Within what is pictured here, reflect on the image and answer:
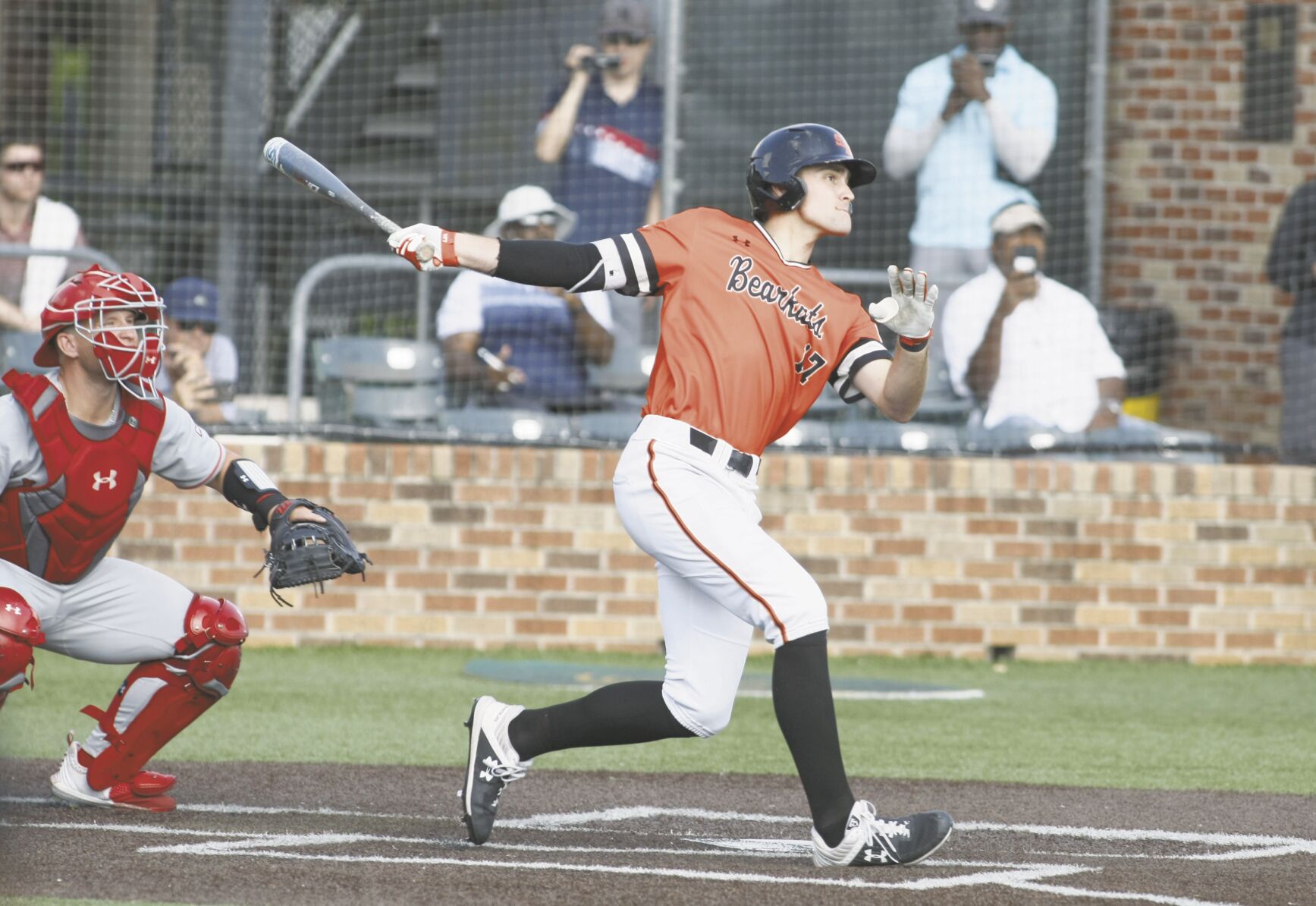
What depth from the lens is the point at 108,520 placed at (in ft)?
17.3

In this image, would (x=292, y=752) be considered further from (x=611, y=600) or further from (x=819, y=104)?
(x=819, y=104)

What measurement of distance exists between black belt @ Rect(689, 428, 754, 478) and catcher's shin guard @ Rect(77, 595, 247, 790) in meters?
1.56

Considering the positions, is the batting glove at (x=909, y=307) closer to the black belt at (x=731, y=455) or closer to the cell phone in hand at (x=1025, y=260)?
the black belt at (x=731, y=455)

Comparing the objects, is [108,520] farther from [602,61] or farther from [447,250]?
[602,61]

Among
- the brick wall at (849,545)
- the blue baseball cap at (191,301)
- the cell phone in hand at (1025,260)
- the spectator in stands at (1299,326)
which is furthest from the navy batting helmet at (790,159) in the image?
the spectator in stands at (1299,326)

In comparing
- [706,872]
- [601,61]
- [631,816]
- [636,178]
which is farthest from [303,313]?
[706,872]

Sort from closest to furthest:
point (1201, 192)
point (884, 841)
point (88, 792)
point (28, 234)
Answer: point (884, 841)
point (88, 792)
point (28, 234)
point (1201, 192)

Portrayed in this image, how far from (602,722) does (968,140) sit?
6296mm

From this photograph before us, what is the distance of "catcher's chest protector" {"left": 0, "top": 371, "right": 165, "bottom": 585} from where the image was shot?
16.9ft

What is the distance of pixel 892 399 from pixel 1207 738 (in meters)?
3.11

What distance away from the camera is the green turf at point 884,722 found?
6.51 meters

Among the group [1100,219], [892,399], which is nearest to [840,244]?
[1100,219]

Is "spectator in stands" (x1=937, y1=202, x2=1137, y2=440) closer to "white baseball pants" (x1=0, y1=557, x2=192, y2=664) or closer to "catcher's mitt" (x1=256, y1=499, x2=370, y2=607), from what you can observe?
"catcher's mitt" (x1=256, y1=499, x2=370, y2=607)

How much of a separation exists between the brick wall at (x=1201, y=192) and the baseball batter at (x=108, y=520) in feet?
26.5
